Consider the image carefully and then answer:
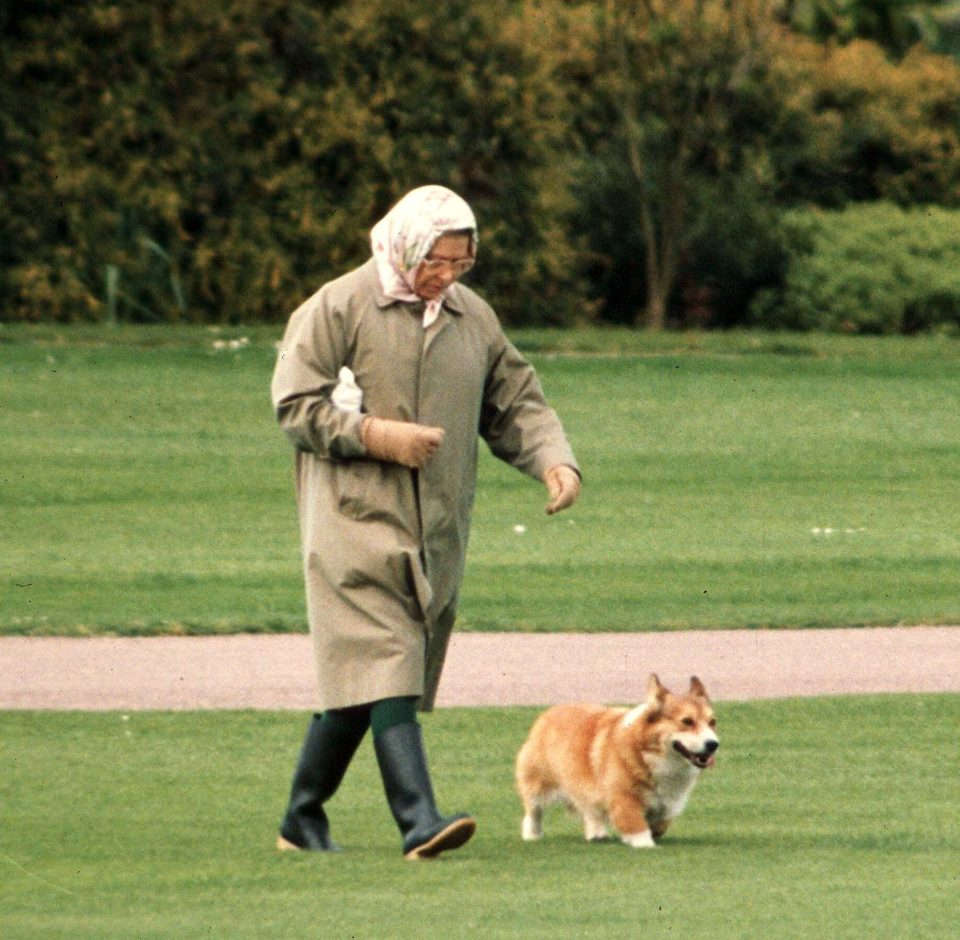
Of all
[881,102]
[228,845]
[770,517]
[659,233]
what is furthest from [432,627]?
[881,102]

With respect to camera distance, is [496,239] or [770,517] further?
[496,239]

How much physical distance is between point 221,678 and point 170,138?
13.0 m

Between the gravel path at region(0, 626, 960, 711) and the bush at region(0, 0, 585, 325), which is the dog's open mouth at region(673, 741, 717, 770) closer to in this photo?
the gravel path at region(0, 626, 960, 711)

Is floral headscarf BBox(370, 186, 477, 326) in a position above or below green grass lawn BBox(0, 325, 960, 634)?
above

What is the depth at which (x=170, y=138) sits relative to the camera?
71.7 feet

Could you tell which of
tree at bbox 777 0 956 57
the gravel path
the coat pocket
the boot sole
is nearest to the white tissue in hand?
the coat pocket

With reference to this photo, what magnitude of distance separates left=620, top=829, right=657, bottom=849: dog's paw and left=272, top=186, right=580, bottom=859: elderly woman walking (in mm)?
608

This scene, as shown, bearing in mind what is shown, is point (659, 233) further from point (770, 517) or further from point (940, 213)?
point (770, 517)

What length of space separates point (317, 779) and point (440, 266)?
132 centimetres

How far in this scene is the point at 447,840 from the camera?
6.13m

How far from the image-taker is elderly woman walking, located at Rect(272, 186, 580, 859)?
243 inches

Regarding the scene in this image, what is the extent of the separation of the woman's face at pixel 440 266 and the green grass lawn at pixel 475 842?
1.40 m

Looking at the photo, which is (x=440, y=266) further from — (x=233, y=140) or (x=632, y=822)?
(x=233, y=140)

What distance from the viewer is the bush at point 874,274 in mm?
23234
